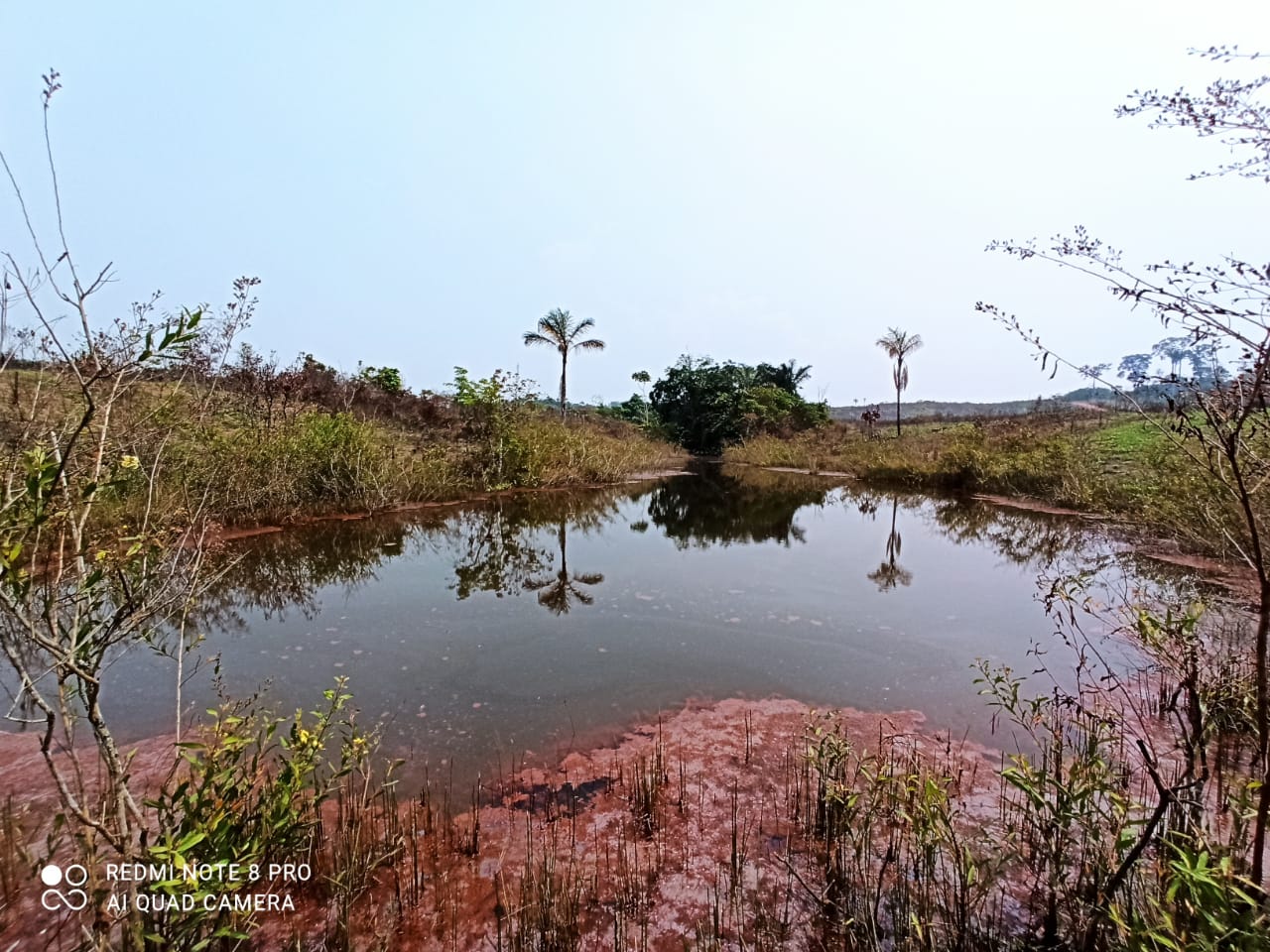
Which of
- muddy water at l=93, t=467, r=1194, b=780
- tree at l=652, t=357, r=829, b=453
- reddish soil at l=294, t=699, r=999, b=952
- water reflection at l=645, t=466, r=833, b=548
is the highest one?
tree at l=652, t=357, r=829, b=453

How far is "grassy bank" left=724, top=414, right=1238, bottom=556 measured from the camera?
748 cm

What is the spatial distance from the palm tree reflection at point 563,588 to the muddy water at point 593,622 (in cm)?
5

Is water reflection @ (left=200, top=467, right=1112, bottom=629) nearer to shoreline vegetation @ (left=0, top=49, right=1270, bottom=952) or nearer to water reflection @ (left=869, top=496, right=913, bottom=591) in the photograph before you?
water reflection @ (left=869, top=496, right=913, bottom=591)

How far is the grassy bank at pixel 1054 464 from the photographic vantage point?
7484 mm

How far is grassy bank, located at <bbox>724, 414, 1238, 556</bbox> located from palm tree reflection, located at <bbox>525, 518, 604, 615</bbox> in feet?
17.7

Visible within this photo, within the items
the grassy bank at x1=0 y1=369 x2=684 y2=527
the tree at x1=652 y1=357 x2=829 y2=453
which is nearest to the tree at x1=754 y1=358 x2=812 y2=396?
the tree at x1=652 y1=357 x2=829 y2=453

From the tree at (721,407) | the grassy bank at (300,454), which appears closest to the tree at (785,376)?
the tree at (721,407)

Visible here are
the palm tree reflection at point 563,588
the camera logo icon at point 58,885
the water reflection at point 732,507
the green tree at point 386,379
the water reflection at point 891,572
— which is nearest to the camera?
the camera logo icon at point 58,885

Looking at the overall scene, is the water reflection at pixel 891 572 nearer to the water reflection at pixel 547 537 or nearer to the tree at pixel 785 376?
the water reflection at pixel 547 537

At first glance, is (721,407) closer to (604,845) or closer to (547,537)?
(547,537)

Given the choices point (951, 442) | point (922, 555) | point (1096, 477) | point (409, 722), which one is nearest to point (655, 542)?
point (922, 555)

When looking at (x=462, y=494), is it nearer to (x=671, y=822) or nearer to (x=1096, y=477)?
(x=671, y=822)

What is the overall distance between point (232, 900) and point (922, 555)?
31.2 ft

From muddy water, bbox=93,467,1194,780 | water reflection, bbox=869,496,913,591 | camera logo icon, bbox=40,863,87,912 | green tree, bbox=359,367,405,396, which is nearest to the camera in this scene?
camera logo icon, bbox=40,863,87,912
